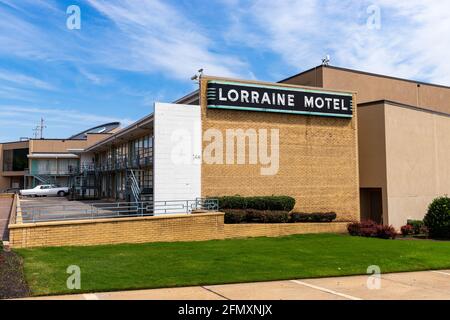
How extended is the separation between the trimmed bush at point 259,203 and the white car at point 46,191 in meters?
33.0

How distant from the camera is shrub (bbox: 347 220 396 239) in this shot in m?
23.2

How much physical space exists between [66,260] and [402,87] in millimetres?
31215

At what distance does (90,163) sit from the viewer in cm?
5138

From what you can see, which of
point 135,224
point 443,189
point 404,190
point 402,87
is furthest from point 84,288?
point 402,87

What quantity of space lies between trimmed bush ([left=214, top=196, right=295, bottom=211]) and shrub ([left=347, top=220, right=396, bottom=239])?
347 centimetres

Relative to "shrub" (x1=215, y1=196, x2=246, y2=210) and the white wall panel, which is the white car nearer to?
the white wall panel

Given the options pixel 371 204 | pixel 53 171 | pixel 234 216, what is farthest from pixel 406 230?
pixel 53 171

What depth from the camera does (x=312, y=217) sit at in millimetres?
23844

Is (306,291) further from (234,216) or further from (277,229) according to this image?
(277,229)

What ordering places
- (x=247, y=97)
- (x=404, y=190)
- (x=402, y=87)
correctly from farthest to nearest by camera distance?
(x=402, y=87), (x=404, y=190), (x=247, y=97)

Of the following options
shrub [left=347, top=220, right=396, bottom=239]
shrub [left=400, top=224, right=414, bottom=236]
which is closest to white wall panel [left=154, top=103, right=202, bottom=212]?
shrub [left=347, top=220, right=396, bottom=239]

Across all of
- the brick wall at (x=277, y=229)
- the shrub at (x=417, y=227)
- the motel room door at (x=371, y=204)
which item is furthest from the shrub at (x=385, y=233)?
the motel room door at (x=371, y=204)
